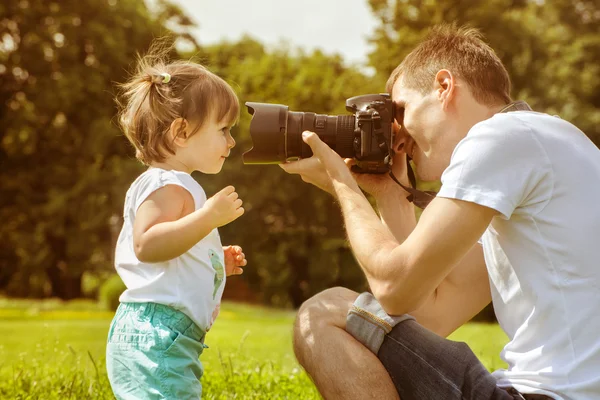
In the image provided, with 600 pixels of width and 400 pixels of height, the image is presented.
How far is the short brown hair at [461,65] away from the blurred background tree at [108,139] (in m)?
16.6

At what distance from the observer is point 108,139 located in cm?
2077

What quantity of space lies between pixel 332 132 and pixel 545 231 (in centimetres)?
98

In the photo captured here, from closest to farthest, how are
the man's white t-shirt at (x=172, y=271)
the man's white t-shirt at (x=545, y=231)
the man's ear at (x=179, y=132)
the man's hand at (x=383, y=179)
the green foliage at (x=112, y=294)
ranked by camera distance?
the man's white t-shirt at (x=545, y=231) → the man's white t-shirt at (x=172, y=271) → the man's ear at (x=179, y=132) → the man's hand at (x=383, y=179) → the green foliage at (x=112, y=294)

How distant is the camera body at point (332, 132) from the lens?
2.90m

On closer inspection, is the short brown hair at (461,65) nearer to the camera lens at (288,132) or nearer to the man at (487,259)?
the man at (487,259)

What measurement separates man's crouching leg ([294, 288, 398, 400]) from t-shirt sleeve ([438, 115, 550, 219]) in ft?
2.12

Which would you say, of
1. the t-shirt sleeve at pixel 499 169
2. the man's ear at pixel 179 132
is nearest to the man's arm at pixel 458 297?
the t-shirt sleeve at pixel 499 169

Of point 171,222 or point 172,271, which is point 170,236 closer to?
point 171,222

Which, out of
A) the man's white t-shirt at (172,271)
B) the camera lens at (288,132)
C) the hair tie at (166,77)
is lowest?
the man's white t-shirt at (172,271)

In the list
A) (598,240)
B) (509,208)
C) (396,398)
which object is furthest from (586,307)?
(396,398)

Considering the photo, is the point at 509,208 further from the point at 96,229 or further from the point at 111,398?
the point at 96,229

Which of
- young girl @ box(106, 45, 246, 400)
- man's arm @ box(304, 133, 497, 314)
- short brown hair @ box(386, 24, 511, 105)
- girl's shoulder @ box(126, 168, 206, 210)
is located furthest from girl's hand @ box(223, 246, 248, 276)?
short brown hair @ box(386, 24, 511, 105)

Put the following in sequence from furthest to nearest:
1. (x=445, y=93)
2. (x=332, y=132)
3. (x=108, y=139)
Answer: (x=108, y=139) → (x=332, y=132) → (x=445, y=93)

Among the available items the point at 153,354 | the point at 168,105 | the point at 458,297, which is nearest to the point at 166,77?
the point at 168,105
